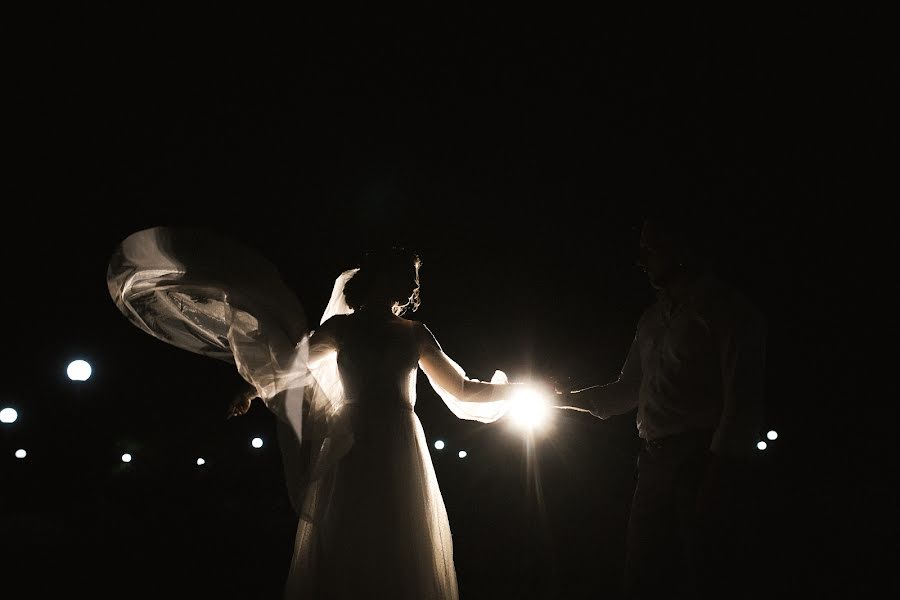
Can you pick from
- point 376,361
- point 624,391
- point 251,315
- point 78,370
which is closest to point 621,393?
point 624,391

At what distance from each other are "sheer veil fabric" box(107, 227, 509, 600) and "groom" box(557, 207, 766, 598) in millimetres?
923

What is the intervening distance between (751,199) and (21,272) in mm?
6175

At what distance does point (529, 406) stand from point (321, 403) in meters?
1.16

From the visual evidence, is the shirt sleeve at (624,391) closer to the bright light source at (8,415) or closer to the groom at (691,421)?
the groom at (691,421)

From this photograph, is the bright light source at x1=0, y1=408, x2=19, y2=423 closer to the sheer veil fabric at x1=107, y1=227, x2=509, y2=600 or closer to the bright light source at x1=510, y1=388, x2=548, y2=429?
the sheer veil fabric at x1=107, y1=227, x2=509, y2=600

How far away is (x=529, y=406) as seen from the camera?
11.9 ft

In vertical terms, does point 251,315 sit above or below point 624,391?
below

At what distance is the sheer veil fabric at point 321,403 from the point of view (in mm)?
2857

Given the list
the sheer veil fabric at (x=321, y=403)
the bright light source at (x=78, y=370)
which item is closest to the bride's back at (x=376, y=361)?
the sheer veil fabric at (x=321, y=403)

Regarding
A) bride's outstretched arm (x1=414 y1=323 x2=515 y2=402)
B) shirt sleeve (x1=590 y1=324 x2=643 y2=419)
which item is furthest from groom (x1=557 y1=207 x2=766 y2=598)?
bride's outstretched arm (x1=414 y1=323 x2=515 y2=402)

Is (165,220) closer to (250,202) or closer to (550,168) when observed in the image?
(250,202)

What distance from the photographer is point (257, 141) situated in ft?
19.9

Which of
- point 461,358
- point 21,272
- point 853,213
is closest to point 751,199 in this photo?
point 853,213

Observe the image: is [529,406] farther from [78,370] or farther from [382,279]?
[78,370]
